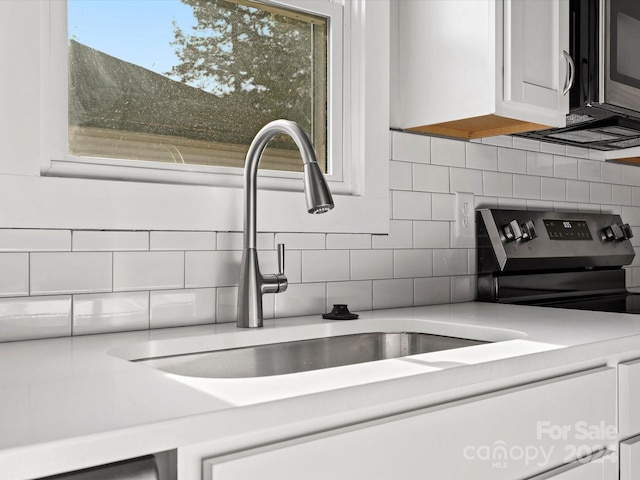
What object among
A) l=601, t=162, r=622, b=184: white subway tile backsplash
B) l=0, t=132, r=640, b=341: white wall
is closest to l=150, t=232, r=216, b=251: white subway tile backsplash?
l=0, t=132, r=640, b=341: white wall

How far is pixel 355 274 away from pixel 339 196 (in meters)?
0.23

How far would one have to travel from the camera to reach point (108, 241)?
53.7 inches

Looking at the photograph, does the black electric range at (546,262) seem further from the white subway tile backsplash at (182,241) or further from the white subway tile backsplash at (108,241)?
the white subway tile backsplash at (108,241)

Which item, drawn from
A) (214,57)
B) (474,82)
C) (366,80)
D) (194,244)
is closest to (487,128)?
(474,82)

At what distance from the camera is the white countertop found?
0.65 m

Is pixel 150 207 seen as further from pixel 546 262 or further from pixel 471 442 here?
pixel 546 262

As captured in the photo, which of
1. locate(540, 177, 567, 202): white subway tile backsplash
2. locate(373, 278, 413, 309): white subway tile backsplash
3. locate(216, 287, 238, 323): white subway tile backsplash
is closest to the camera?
locate(216, 287, 238, 323): white subway tile backsplash

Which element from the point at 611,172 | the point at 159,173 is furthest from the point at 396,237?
the point at 611,172

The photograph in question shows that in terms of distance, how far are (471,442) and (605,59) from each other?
4.70 ft

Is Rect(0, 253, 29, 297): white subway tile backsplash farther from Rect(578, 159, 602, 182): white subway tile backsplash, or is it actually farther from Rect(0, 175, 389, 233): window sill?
Rect(578, 159, 602, 182): white subway tile backsplash

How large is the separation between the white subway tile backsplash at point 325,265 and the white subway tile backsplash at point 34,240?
1.99 feet

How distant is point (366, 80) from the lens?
1827 mm

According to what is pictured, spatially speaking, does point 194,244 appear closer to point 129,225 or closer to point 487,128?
point 129,225

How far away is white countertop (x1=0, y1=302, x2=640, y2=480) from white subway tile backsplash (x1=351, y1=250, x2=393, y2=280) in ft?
1.17
